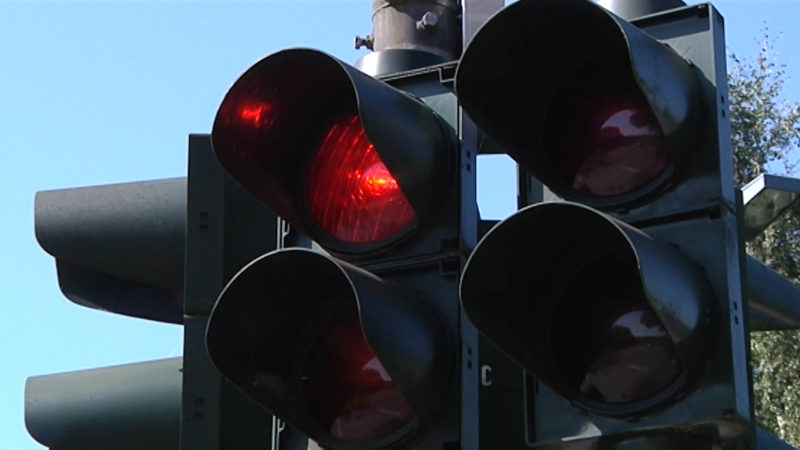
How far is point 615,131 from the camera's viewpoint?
4098 mm

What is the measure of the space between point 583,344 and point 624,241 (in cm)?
25

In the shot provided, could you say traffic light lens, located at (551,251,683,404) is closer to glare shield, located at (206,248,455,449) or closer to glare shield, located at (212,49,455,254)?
glare shield, located at (206,248,455,449)

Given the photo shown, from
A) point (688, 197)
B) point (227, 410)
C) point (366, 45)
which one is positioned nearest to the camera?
point (688, 197)

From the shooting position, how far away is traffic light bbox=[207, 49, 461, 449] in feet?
13.2

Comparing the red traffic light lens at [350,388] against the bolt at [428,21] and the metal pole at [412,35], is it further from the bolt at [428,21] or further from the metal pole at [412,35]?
the bolt at [428,21]

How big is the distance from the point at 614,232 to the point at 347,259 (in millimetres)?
701

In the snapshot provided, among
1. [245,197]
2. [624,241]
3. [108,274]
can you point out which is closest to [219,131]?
[245,197]

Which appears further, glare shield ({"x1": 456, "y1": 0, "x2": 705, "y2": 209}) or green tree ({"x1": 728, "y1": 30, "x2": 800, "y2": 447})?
green tree ({"x1": 728, "y1": 30, "x2": 800, "y2": 447})

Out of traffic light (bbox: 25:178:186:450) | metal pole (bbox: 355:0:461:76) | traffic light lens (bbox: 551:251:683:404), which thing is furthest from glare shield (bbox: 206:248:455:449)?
metal pole (bbox: 355:0:461:76)

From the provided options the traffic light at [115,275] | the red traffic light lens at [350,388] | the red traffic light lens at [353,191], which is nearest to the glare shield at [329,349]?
the red traffic light lens at [350,388]

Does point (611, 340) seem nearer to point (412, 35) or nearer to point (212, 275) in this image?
point (212, 275)

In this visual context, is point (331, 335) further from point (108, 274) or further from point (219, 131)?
point (108, 274)

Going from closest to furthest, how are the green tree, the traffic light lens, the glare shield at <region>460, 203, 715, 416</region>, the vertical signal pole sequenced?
the glare shield at <region>460, 203, 715, 416</region>, the traffic light lens, the vertical signal pole, the green tree

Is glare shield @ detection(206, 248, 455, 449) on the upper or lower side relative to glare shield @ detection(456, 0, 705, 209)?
lower
